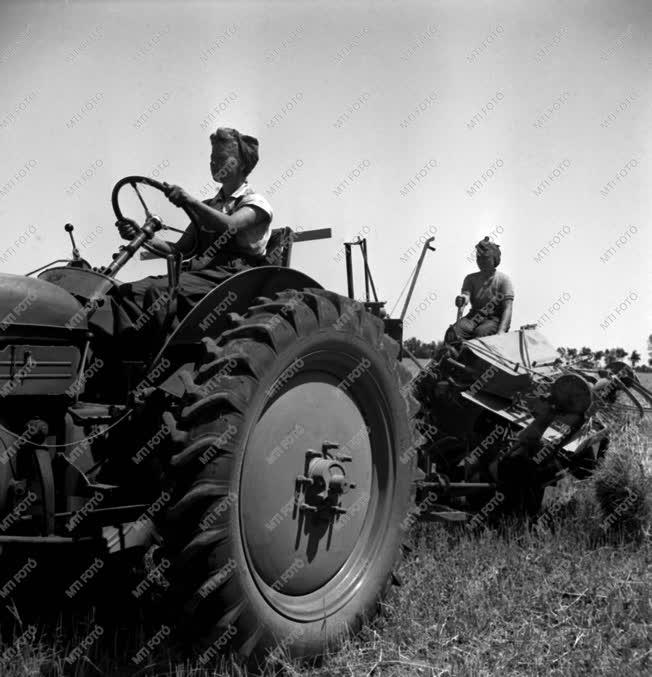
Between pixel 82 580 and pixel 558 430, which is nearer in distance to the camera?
pixel 82 580

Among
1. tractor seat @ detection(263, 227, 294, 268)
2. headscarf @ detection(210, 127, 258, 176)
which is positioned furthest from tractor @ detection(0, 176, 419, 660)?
headscarf @ detection(210, 127, 258, 176)

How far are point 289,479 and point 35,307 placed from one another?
1221 millimetres

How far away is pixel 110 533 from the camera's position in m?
2.90

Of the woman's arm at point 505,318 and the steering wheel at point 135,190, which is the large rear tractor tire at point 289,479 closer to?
the steering wheel at point 135,190

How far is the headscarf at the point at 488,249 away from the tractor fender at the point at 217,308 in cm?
372

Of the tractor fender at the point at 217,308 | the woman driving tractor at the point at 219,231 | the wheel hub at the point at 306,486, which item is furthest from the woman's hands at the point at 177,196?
the wheel hub at the point at 306,486

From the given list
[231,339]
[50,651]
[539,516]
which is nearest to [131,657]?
[50,651]

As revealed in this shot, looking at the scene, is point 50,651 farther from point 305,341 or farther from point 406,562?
point 406,562

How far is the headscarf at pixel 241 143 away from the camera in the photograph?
4.11 meters

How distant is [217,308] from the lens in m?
3.22

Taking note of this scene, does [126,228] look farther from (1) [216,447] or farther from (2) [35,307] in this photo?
(1) [216,447]

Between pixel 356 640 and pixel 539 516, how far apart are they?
2.31 meters

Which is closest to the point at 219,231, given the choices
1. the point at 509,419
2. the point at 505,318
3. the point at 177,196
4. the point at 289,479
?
the point at 177,196

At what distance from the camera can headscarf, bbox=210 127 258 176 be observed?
4.11m
